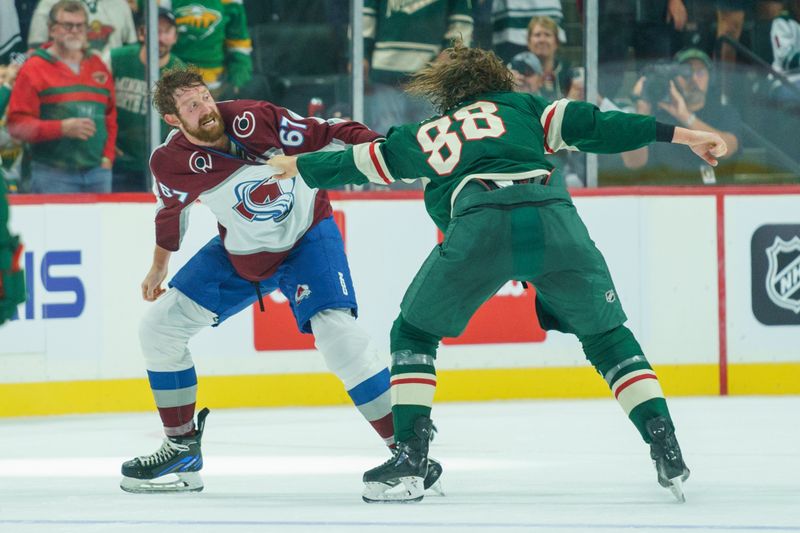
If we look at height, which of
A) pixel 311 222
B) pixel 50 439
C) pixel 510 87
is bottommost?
pixel 50 439

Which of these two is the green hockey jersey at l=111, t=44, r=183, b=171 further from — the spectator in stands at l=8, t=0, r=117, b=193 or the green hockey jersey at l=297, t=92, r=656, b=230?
the green hockey jersey at l=297, t=92, r=656, b=230

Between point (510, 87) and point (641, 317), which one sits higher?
point (510, 87)

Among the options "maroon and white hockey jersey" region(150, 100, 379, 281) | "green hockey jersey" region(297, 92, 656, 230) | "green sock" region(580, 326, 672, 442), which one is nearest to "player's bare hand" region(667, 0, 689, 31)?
"maroon and white hockey jersey" region(150, 100, 379, 281)

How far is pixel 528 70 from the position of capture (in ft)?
25.0

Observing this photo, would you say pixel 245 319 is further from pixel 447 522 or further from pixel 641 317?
pixel 447 522

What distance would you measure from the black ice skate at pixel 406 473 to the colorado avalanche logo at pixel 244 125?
104cm

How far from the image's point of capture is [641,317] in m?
6.96

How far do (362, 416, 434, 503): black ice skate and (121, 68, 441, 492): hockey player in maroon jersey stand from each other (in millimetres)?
361

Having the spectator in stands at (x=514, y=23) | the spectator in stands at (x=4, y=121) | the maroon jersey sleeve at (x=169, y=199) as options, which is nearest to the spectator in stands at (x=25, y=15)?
the spectator in stands at (x=4, y=121)

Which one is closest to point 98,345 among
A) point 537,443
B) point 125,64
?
point 125,64

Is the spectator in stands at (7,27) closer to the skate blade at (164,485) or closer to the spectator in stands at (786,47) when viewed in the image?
the skate blade at (164,485)

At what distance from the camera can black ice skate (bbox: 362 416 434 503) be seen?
155 inches

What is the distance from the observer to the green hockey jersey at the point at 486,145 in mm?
3850

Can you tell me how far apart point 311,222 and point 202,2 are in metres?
2.97
